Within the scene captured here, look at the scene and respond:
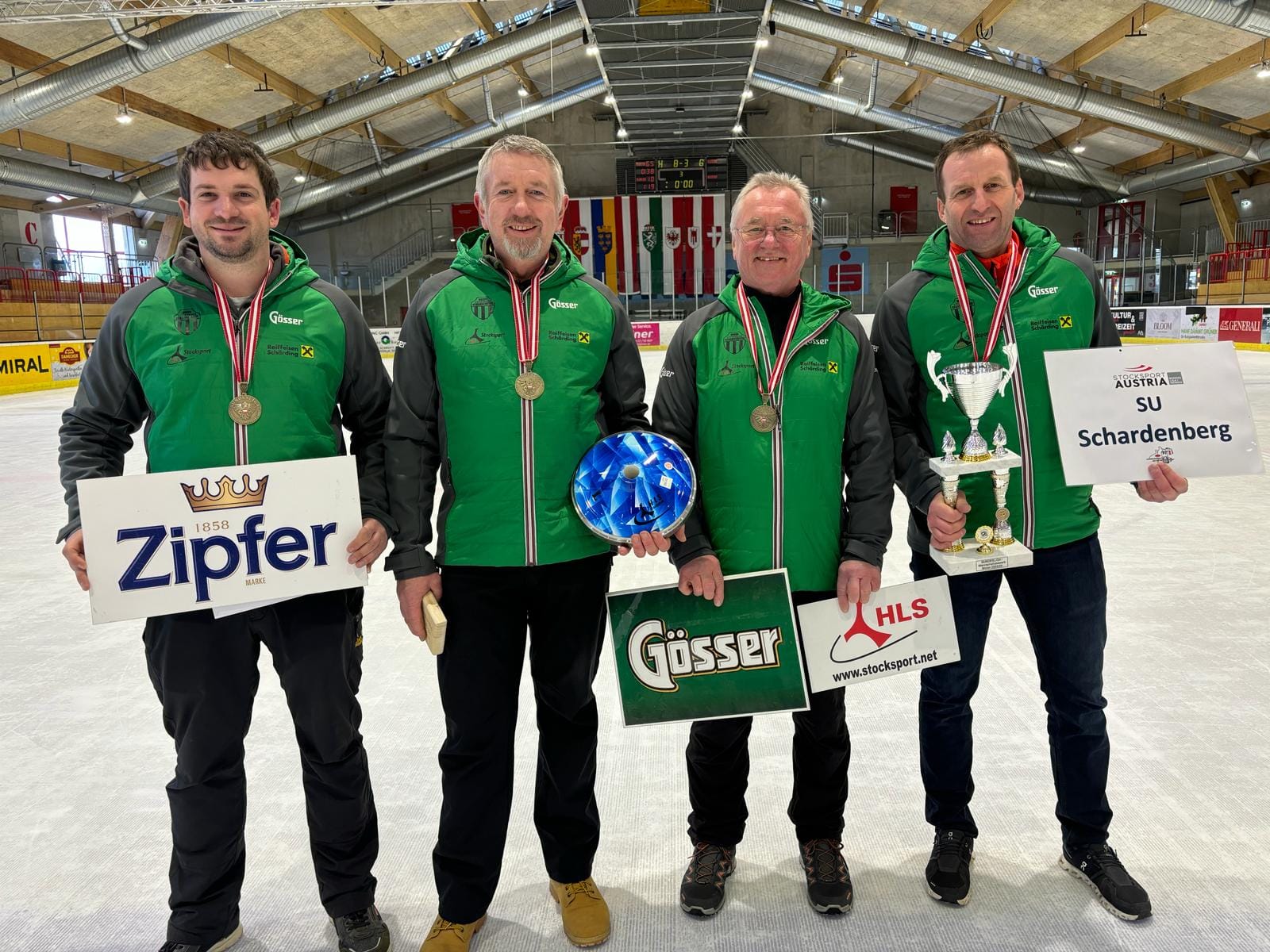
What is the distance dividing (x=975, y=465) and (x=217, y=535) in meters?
1.48

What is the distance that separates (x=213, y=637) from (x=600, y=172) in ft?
79.4

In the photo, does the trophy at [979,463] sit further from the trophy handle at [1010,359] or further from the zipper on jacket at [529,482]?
the zipper on jacket at [529,482]

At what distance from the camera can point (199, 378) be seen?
5.68 feet

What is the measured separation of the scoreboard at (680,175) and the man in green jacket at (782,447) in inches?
850

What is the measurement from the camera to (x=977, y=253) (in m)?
1.99

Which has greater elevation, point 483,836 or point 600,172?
point 600,172

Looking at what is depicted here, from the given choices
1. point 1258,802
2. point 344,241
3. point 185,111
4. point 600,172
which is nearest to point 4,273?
point 185,111

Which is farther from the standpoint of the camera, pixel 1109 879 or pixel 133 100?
pixel 133 100

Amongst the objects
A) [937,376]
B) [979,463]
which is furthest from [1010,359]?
[979,463]

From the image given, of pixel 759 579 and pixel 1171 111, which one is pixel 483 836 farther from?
pixel 1171 111

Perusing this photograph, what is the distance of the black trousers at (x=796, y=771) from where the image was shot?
198cm

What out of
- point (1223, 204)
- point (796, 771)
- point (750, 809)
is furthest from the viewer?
point (1223, 204)

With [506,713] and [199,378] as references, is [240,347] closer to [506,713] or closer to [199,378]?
[199,378]

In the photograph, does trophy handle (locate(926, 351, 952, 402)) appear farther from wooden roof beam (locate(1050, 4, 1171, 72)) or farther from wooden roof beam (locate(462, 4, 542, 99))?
wooden roof beam (locate(462, 4, 542, 99))
